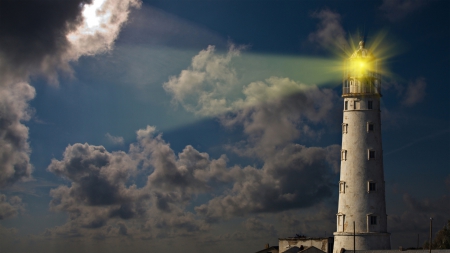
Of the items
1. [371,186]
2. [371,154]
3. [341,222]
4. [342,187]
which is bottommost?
[341,222]

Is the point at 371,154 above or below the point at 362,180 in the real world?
above

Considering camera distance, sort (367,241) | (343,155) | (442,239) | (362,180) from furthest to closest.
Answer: (442,239) → (343,155) → (362,180) → (367,241)

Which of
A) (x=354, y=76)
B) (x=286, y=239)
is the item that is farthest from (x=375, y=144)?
(x=286, y=239)

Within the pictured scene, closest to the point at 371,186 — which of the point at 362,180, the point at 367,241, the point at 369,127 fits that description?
the point at 362,180

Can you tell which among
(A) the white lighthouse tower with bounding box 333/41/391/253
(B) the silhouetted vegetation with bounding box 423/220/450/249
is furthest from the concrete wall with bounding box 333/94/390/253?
(B) the silhouetted vegetation with bounding box 423/220/450/249

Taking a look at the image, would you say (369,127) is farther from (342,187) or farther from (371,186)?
(342,187)

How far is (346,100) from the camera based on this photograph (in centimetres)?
7656

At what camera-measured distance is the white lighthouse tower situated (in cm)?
7325

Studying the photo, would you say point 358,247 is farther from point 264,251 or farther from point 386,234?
point 264,251

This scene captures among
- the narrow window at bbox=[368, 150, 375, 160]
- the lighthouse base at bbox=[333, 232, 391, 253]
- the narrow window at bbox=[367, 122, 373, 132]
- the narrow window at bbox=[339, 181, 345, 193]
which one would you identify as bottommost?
the lighthouse base at bbox=[333, 232, 391, 253]

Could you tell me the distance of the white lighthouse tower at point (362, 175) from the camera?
2884 inches

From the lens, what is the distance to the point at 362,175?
73.9 meters

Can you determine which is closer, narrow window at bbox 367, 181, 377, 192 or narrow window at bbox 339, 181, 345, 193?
narrow window at bbox 367, 181, 377, 192

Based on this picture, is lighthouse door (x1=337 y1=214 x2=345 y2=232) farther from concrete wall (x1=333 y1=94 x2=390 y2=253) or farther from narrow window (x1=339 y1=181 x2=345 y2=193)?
narrow window (x1=339 y1=181 x2=345 y2=193)
